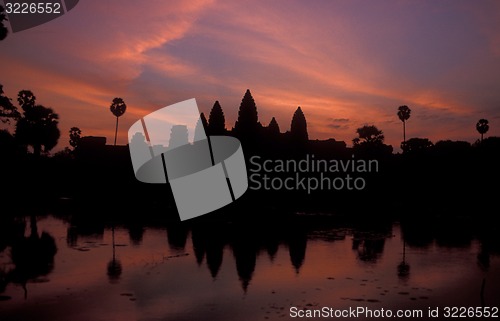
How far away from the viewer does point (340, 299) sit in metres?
15.5

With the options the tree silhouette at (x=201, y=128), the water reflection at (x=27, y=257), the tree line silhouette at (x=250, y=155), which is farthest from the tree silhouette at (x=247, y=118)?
the water reflection at (x=27, y=257)

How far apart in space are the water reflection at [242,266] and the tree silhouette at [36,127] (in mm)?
51869

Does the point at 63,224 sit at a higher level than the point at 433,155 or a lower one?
lower

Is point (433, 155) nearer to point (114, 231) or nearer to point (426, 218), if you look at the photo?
point (426, 218)

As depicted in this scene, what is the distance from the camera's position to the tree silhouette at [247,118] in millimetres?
75438

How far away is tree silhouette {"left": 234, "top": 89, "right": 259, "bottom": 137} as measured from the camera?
75438 mm

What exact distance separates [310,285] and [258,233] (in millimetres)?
13891

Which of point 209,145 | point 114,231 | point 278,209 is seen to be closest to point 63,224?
point 114,231

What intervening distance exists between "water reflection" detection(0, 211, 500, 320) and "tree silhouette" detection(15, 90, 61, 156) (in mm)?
51869

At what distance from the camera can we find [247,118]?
248 feet

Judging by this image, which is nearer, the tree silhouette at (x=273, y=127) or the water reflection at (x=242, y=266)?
the water reflection at (x=242, y=266)

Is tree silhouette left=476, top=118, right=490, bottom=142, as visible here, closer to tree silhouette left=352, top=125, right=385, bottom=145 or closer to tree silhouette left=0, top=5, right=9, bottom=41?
tree silhouette left=352, top=125, right=385, bottom=145

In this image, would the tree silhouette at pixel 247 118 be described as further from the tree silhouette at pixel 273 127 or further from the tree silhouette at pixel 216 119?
the tree silhouette at pixel 273 127

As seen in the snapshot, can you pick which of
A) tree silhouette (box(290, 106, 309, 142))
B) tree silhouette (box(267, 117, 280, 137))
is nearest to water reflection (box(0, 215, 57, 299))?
tree silhouette (box(290, 106, 309, 142))
